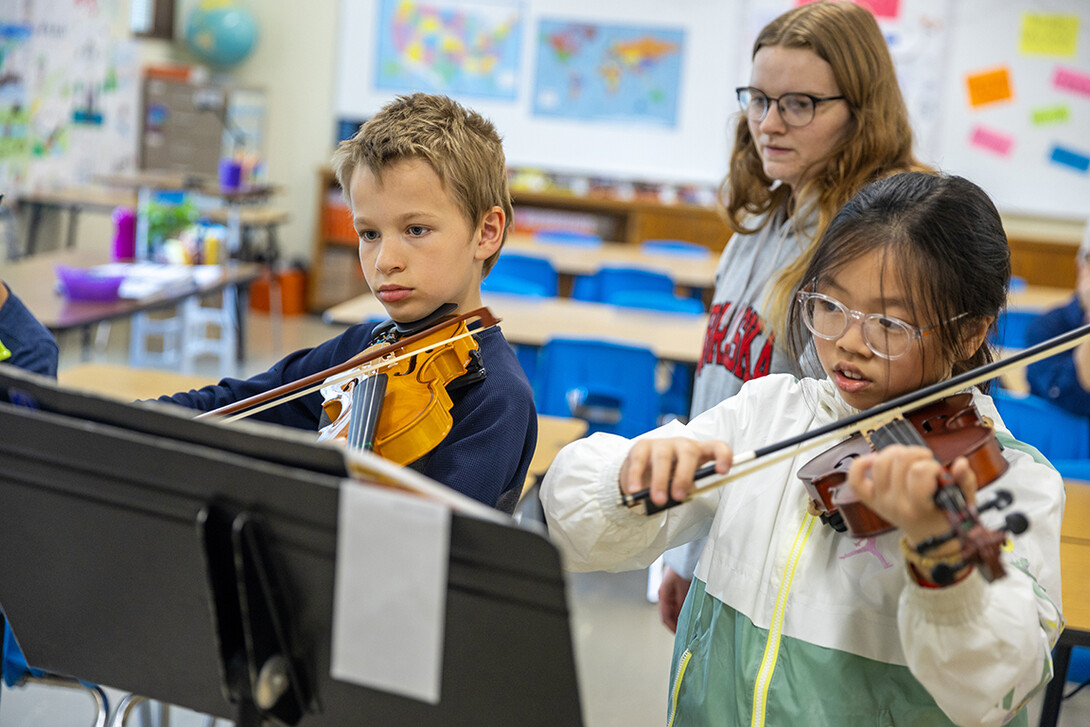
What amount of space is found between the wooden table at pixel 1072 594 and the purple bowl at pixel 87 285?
305 centimetres

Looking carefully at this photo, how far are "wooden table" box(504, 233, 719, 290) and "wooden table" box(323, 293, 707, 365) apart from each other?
2.64 ft

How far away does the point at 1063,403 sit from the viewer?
2.71 metres

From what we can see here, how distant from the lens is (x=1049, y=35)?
636cm

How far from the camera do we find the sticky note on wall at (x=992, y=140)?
6516mm

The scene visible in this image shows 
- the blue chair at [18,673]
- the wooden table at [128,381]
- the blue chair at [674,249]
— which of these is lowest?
the blue chair at [18,673]

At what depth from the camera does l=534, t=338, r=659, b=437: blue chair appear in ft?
10.2

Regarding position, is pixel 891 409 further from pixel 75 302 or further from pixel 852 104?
pixel 75 302

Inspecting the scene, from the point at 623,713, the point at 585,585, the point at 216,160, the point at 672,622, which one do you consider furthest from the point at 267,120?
the point at 672,622

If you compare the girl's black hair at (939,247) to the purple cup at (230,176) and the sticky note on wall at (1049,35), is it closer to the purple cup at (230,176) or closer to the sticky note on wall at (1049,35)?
the purple cup at (230,176)

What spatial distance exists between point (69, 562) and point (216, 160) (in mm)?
6035

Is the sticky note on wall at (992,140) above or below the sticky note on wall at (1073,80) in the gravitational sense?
below

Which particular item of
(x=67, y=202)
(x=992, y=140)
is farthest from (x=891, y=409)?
(x=992, y=140)

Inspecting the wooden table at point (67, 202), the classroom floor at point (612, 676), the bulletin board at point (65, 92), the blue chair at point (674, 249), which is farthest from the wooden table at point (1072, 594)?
the bulletin board at point (65, 92)

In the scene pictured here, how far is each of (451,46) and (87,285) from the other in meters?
4.09
